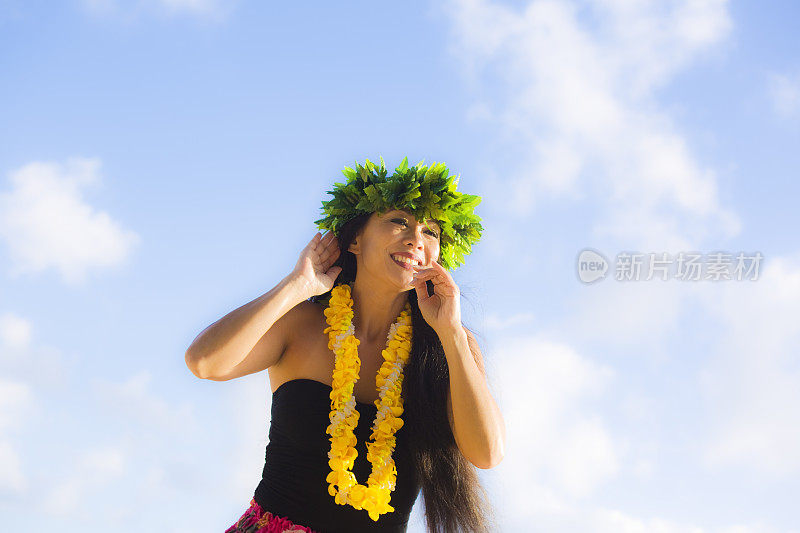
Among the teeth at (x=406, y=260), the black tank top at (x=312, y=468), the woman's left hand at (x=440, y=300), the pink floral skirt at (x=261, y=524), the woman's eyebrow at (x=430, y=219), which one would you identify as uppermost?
the woman's eyebrow at (x=430, y=219)

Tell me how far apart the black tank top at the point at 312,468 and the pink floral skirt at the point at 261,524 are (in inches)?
0.9

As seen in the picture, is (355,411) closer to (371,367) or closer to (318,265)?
(371,367)

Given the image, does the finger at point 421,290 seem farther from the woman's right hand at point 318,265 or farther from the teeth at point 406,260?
the woman's right hand at point 318,265

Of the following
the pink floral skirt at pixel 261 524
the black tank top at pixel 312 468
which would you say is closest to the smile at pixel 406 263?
the black tank top at pixel 312 468

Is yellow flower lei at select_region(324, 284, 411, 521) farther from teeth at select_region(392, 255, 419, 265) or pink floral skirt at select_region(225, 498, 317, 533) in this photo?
teeth at select_region(392, 255, 419, 265)

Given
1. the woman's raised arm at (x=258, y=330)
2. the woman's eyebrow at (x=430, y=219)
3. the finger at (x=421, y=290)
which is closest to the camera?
the woman's raised arm at (x=258, y=330)

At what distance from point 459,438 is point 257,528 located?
2.67 ft

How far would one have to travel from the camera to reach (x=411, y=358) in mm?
3188

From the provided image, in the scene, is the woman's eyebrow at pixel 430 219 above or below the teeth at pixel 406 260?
above

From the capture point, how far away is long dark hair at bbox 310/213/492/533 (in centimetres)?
296

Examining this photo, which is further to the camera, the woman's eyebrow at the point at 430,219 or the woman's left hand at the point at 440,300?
the woman's eyebrow at the point at 430,219

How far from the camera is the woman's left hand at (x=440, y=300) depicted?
2926 millimetres

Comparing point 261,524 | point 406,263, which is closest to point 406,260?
point 406,263

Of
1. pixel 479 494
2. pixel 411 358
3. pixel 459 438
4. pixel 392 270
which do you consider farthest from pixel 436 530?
pixel 392 270
